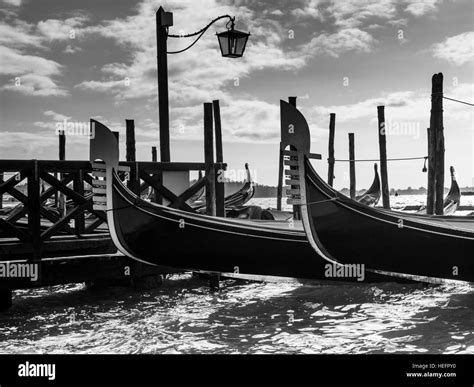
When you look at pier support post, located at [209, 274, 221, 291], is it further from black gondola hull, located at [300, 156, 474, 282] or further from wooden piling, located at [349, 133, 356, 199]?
wooden piling, located at [349, 133, 356, 199]

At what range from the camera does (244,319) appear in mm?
5848

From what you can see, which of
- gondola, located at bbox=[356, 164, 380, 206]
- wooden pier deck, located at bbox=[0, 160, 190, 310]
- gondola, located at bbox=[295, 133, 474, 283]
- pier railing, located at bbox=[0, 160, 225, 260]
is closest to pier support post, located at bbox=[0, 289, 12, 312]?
wooden pier deck, located at bbox=[0, 160, 190, 310]

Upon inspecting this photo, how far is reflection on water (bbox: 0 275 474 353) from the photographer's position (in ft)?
16.1

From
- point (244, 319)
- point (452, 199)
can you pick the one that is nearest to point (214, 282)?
point (244, 319)

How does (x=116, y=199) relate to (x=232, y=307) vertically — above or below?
above

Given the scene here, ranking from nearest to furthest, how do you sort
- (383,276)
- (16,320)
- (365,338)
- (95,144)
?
1. (365,338)
2. (95,144)
3. (16,320)
4. (383,276)

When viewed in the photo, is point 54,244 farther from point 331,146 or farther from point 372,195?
point 372,195

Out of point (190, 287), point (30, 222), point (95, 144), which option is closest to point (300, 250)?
point (190, 287)

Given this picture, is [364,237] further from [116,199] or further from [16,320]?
[16,320]

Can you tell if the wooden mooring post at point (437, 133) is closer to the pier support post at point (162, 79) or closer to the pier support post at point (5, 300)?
the pier support post at point (162, 79)

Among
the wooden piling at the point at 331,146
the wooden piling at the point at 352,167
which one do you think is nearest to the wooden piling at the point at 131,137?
the wooden piling at the point at 331,146

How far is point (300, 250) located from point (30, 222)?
2918mm

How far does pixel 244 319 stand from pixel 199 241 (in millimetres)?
992

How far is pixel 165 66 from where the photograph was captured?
7.68 meters
